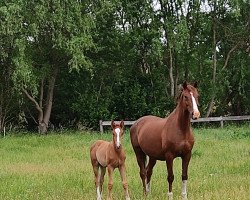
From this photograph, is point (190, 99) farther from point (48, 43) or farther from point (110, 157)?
point (48, 43)

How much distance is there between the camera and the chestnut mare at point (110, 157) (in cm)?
920

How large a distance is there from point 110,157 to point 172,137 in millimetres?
1307

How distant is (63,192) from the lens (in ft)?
34.9

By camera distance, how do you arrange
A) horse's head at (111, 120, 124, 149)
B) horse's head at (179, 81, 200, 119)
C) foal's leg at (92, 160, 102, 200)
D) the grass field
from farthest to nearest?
the grass field
foal's leg at (92, 160, 102, 200)
horse's head at (111, 120, 124, 149)
horse's head at (179, 81, 200, 119)

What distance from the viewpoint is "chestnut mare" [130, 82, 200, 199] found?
9.36 m

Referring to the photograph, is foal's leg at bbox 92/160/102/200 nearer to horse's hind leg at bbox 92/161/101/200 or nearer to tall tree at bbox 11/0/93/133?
horse's hind leg at bbox 92/161/101/200

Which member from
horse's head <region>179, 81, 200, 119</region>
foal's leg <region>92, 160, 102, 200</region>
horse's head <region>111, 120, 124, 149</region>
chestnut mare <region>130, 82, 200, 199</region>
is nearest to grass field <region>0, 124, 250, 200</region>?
foal's leg <region>92, 160, 102, 200</region>

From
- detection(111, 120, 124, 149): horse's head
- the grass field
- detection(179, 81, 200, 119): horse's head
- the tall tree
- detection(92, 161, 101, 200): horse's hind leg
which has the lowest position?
the grass field

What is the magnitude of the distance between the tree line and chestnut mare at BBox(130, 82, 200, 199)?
18.0 meters

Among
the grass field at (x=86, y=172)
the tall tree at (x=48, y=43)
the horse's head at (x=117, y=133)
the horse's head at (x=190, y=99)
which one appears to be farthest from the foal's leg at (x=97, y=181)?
the tall tree at (x=48, y=43)

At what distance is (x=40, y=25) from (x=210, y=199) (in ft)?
65.2

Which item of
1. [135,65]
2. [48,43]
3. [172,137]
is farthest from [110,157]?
[135,65]

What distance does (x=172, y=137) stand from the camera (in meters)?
9.70

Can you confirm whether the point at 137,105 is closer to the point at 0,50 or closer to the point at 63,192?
the point at 0,50
